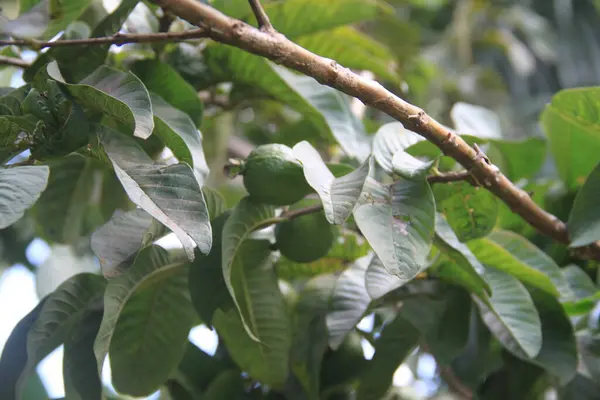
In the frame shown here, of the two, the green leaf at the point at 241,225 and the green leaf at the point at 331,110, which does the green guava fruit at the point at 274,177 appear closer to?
the green leaf at the point at 241,225

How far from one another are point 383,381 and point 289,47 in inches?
15.6

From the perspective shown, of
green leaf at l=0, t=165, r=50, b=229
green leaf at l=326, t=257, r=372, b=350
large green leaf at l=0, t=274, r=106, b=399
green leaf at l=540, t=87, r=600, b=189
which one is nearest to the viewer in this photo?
green leaf at l=0, t=165, r=50, b=229

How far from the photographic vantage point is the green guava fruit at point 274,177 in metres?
0.60

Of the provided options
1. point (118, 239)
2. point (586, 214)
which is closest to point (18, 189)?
point (118, 239)

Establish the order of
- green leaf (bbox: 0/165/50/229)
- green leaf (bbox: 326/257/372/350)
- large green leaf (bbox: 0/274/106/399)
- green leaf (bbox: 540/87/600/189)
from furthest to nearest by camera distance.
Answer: green leaf (bbox: 540/87/600/189), green leaf (bbox: 326/257/372/350), large green leaf (bbox: 0/274/106/399), green leaf (bbox: 0/165/50/229)

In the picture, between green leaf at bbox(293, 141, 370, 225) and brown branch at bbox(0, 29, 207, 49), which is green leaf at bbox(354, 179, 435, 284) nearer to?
green leaf at bbox(293, 141, 370, 225)

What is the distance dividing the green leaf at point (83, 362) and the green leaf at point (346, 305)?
22 cm

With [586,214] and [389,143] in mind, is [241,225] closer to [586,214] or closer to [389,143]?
[389,143]

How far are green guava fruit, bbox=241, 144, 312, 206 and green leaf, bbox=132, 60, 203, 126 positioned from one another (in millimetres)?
106

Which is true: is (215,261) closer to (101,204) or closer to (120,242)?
(120,242)

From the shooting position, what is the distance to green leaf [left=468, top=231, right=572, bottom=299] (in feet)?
2.24

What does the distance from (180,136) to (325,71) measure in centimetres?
14

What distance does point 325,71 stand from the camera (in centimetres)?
54

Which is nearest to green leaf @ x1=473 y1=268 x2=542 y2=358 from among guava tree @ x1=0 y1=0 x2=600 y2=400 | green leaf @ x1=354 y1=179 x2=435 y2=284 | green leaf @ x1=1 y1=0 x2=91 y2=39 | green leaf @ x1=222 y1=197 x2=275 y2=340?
guava tree @ x1=0 y1=0 x2=600 y2=400
